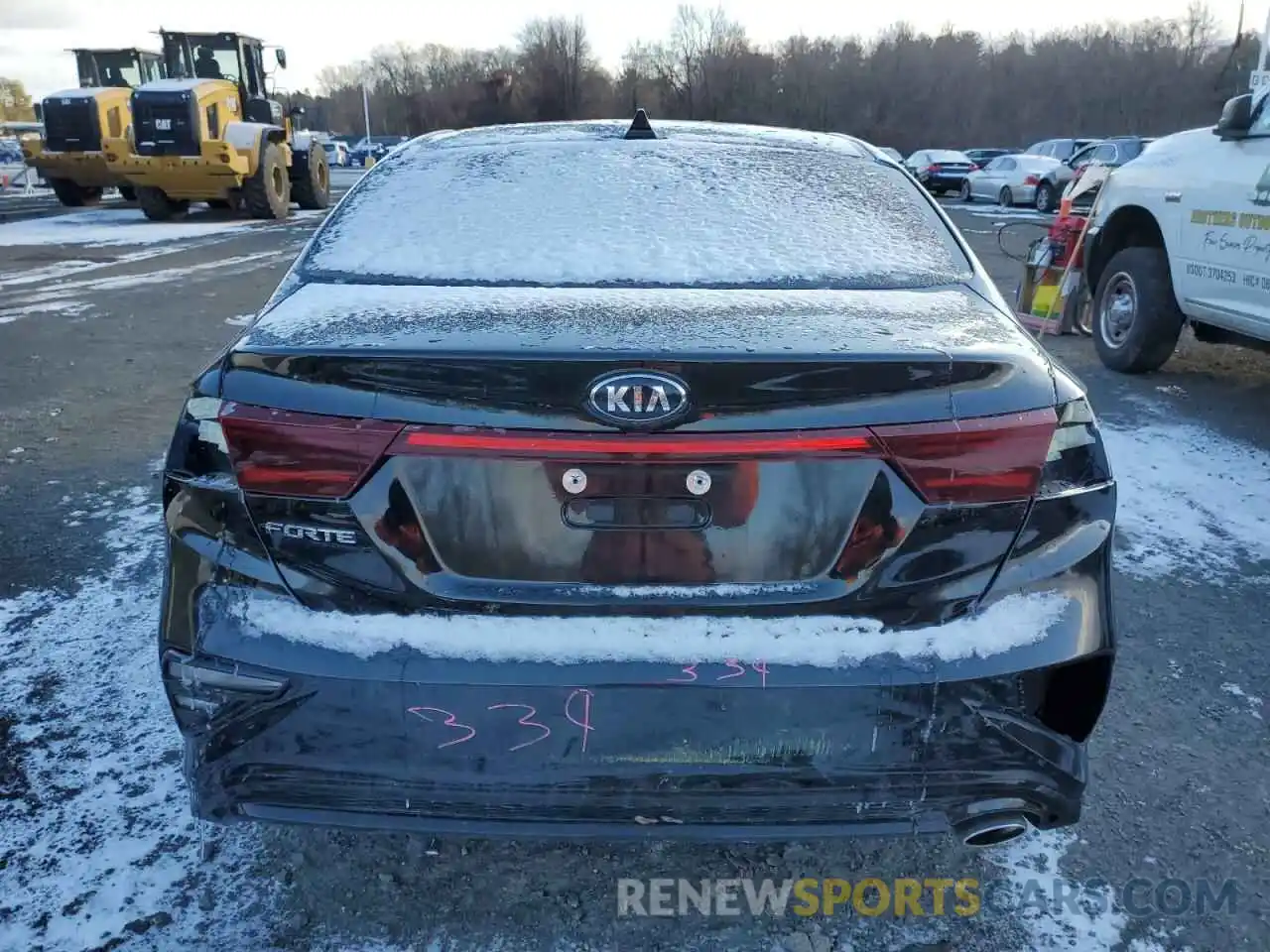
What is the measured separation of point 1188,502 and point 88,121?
18.3 metres

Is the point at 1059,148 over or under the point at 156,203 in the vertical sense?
over

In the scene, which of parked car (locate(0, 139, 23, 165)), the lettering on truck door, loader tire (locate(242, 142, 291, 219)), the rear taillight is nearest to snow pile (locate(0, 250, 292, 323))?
loader tire (locate(242, 142, 291, 219))

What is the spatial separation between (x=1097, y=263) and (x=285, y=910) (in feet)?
22.3

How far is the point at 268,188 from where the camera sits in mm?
16953

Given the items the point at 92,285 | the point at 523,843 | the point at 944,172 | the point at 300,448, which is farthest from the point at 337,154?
the point at 300,448

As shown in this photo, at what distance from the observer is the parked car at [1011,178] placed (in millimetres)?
24266

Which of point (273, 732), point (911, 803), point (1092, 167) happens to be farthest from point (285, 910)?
point (1092, 167)

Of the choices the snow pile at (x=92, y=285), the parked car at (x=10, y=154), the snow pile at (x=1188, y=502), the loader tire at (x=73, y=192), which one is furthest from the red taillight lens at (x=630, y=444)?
the parked car at (x=10, y=154)

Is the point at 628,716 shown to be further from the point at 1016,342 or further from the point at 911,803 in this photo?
the point at 1016,342

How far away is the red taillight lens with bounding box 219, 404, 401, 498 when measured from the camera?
1.64 m

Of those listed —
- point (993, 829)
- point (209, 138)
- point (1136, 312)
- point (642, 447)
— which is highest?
point (209, 138)

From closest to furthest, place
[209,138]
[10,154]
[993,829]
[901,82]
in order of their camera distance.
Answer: [993,829], [209,138], [10,154], [901,82]

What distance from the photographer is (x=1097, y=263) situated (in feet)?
23.0

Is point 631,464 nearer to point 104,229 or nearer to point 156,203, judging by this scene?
point 104,229
